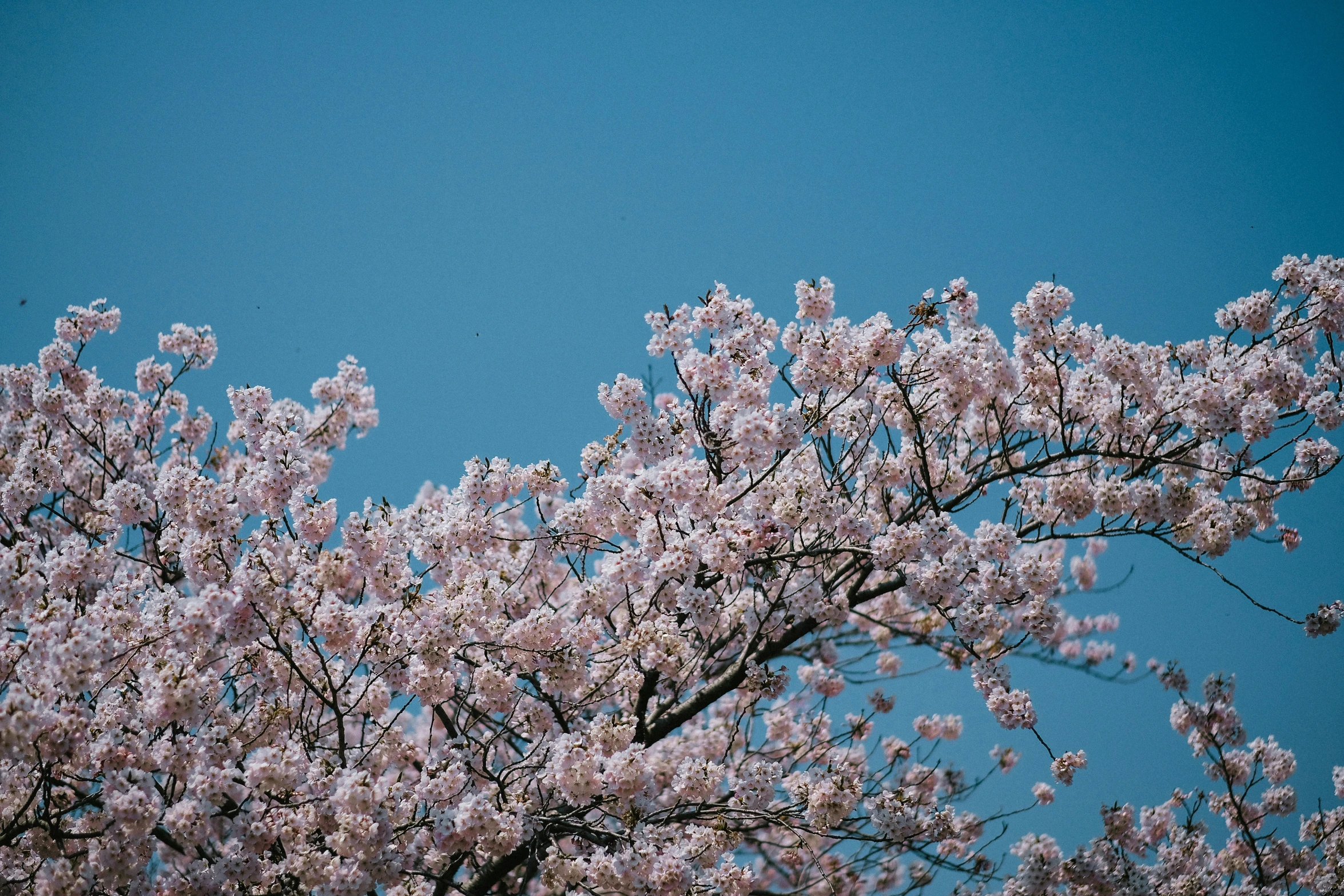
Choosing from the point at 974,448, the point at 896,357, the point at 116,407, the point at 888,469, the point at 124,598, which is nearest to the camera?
the point at 124,598

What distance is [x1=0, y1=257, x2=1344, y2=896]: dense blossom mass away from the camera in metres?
A: 5.34

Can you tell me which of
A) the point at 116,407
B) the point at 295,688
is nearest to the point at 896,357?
the point at 295,688

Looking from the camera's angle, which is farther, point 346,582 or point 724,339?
point 724,339

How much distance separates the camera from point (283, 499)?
6.12 m

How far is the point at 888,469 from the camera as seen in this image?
764 cm

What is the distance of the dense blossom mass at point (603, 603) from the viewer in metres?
5.34

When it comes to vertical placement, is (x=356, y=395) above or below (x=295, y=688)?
above

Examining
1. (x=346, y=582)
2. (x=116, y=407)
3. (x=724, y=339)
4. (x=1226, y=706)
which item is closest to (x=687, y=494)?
(x=724, y=339)

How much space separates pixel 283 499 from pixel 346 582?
0.80 metres

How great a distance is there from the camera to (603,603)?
21.4 feet

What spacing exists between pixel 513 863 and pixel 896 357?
481 centimetres

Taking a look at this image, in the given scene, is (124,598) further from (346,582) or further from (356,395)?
(356,395)

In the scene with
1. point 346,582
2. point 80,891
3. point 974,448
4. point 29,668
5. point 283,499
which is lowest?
point 80,891

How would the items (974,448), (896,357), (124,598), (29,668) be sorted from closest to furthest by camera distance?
1. (29,668)
2. (124,598)
3. (896,357)
4. (974,448)
